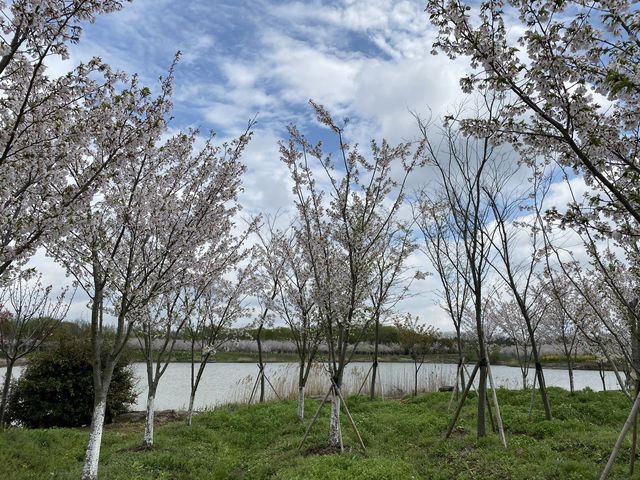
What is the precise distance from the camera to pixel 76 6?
3.65m

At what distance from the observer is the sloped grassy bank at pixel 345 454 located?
17.7 feet

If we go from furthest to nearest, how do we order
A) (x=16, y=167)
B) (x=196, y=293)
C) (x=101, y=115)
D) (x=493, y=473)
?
(x=196, y=293) → (x=493, y=473) → (x=101, y=115) → (x=16, y=167)

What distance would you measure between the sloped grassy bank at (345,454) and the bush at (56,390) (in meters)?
1.78

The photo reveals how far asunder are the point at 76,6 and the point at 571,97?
4719 millimetres

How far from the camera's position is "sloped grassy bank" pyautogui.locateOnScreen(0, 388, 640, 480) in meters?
5.38

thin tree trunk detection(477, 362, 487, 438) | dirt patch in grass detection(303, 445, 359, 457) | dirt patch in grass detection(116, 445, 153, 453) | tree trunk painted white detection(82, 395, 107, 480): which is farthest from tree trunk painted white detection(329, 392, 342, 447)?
tree trunk painted white detection(82, 395, 107, 480)

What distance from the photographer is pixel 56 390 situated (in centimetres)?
1045

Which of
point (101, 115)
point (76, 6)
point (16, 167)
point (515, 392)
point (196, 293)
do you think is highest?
point (76, 6)

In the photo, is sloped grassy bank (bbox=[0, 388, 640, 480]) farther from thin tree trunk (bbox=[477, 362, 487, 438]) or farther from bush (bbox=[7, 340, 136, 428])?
bush (bbox=[7, 340, 136, 428])

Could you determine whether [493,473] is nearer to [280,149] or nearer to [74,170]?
[280,149]

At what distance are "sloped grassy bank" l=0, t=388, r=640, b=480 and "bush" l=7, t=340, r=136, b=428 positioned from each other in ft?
5.84

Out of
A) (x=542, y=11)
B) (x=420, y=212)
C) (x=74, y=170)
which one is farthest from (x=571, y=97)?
(x=420, y=212)

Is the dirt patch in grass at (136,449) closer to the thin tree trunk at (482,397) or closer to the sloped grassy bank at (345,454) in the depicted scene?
the sloped grassy bank at (345,454)

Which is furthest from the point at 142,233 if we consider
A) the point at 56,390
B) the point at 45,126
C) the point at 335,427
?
the point at 56,390
